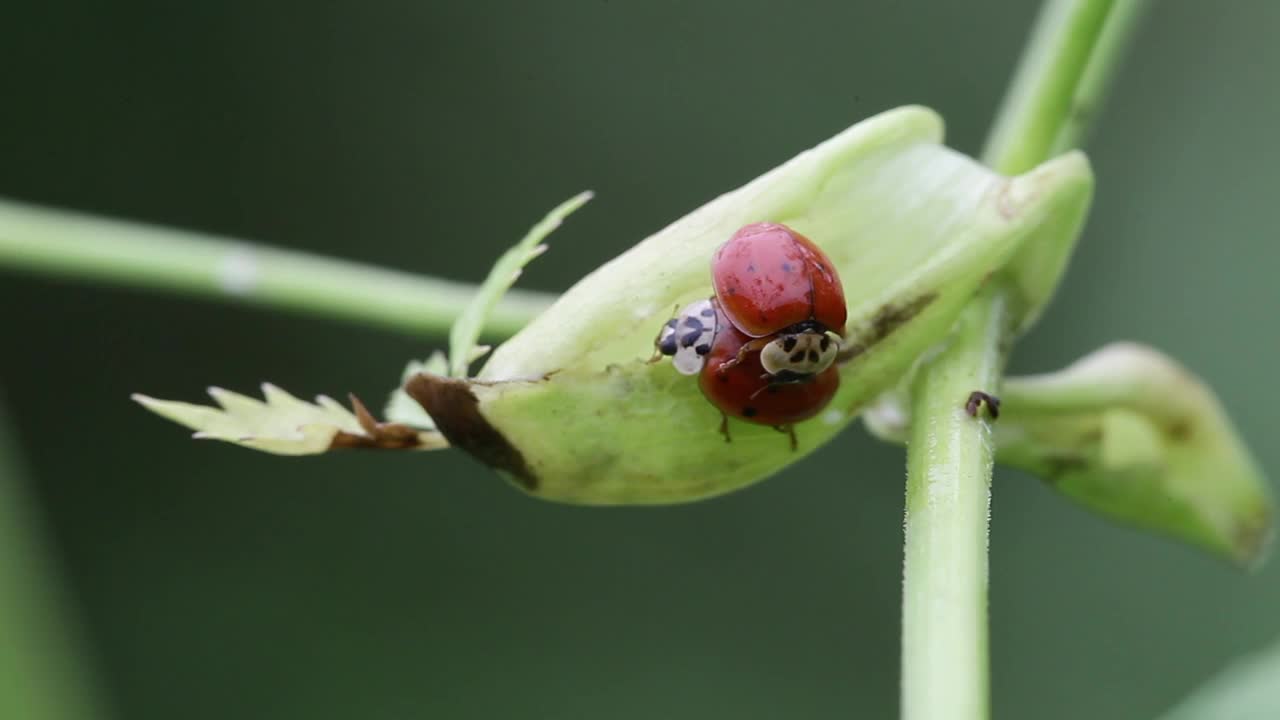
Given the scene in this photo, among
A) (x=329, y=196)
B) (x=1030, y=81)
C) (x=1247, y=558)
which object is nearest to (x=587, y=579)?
(x=329, y=196)

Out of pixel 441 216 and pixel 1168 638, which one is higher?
pixel 441 216

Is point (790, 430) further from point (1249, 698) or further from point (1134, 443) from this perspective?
point (1249, 698)

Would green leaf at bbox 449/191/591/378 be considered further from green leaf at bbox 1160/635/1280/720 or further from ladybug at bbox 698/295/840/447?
green leaf at bbox 1160/635/1280/720

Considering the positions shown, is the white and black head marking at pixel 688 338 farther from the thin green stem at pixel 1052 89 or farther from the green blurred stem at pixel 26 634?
the green blurred stem at pixel 26 634

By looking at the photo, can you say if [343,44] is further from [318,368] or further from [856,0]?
[856,0]

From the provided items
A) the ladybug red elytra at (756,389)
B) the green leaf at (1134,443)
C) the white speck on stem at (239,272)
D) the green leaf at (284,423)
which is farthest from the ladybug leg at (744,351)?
the white speck on stem at (239,272)

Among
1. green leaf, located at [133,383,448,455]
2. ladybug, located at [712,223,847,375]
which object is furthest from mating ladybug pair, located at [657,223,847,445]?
green leaf, located at [133,383,448,455]
